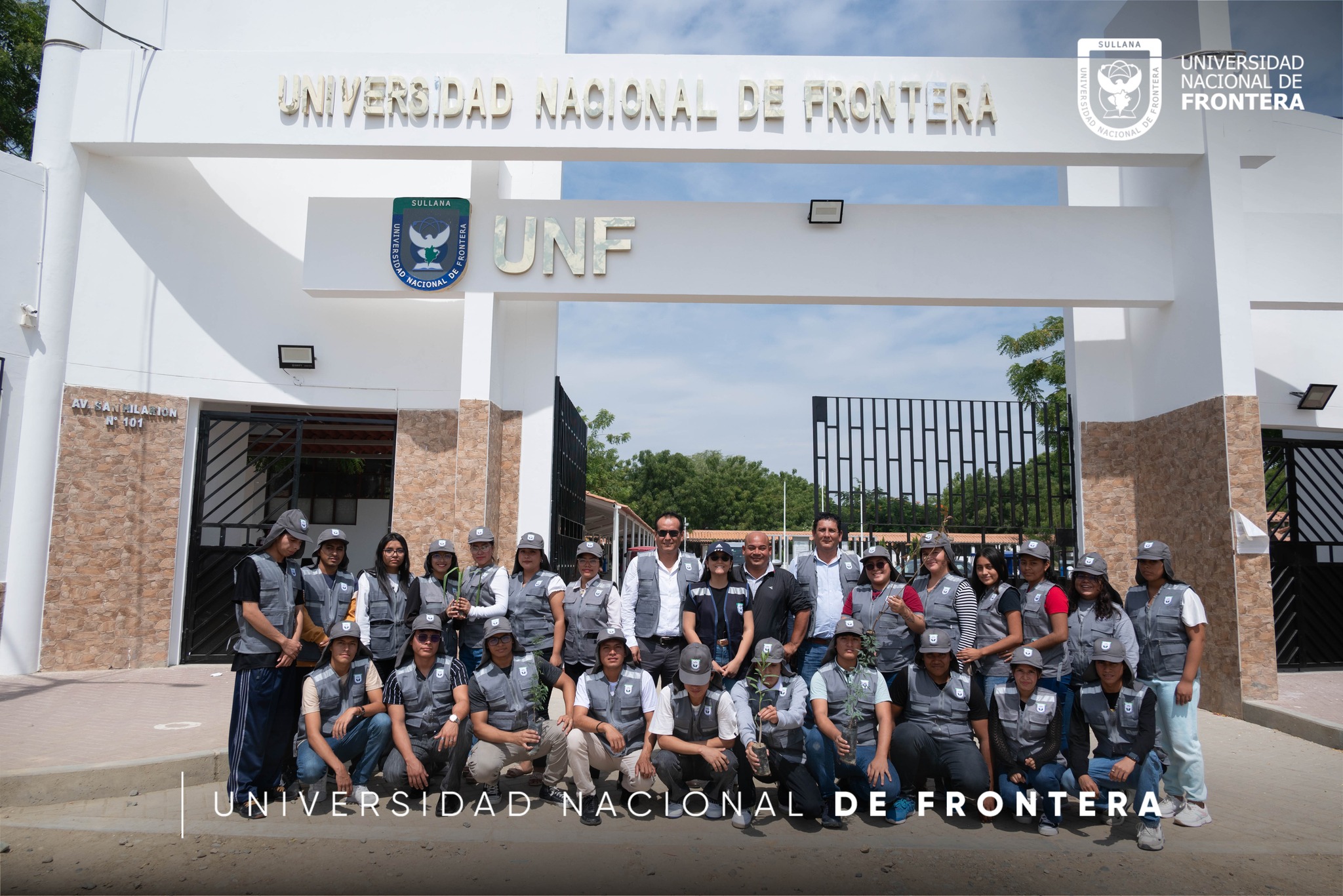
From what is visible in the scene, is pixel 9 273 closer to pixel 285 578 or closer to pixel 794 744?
pixel 285 578

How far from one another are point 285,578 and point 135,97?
5.68 meters

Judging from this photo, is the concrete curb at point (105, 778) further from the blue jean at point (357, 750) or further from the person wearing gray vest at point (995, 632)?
the person wearing gray vest at point (995, 632)

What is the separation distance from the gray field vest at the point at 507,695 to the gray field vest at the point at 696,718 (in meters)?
0.87

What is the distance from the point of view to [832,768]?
4.56 meters

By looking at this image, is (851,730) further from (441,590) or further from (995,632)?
(441,590)

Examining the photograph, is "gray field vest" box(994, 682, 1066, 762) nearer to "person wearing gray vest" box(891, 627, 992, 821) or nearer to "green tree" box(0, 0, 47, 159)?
"person wearing gray vest" box(891, 627, 992, 821)

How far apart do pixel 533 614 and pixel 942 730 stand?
8.38 feet

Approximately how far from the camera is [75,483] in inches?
315

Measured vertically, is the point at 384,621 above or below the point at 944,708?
above

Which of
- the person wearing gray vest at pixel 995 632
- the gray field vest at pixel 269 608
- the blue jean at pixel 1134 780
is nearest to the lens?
the blue jean at pixel 1134 780

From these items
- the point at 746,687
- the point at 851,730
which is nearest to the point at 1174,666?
the point at 851,730

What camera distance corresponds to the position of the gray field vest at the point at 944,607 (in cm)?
507

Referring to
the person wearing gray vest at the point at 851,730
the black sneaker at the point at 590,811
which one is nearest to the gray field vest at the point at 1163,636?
the person wearing gray vest at the point at 851,730

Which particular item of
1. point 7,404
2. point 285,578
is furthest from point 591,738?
point 7,404
